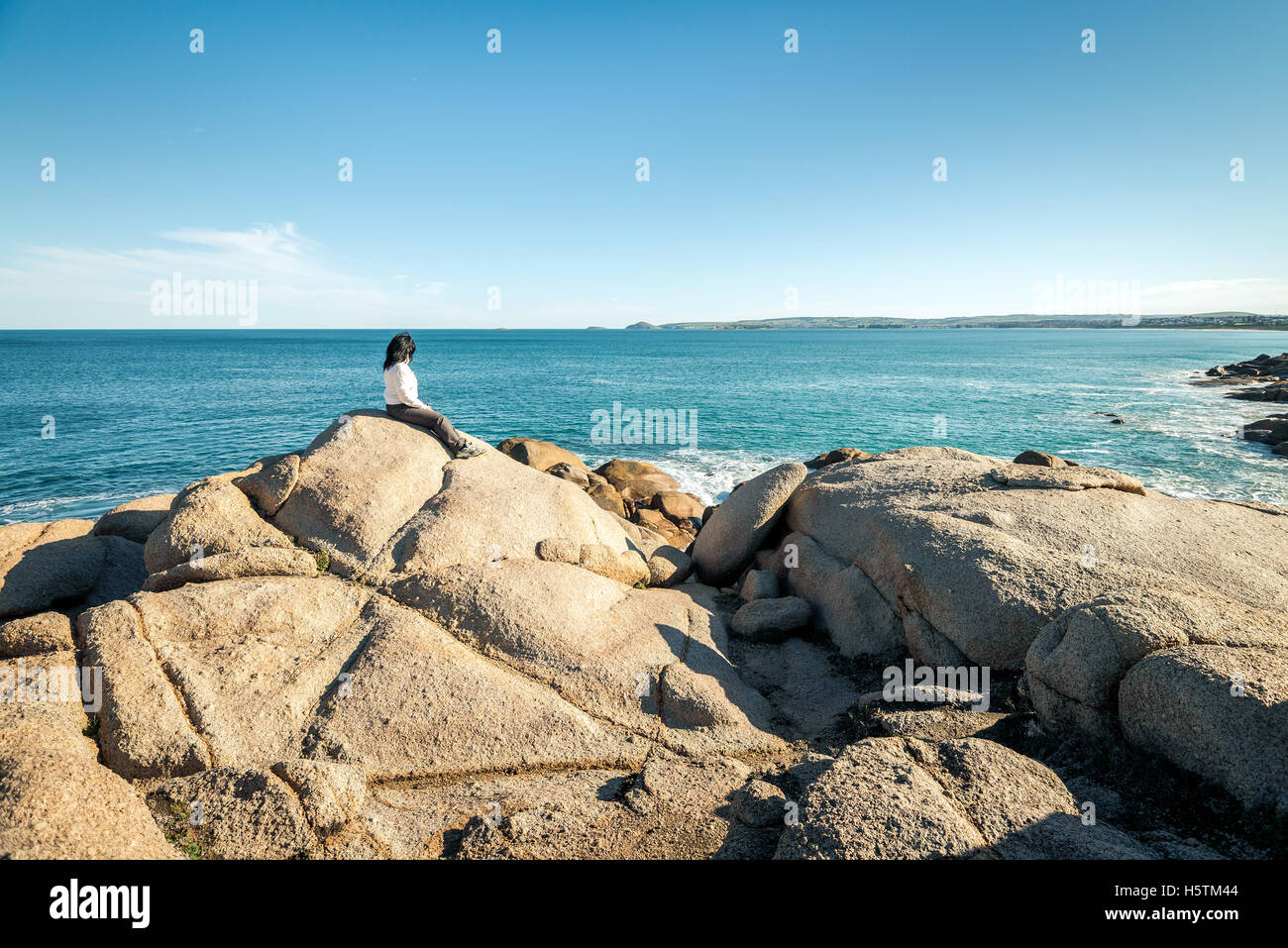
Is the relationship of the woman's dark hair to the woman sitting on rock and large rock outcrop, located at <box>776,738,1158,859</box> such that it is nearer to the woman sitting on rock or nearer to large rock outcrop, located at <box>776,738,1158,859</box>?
the woman sitting on rock

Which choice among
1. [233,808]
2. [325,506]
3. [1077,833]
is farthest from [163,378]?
[1077,833]

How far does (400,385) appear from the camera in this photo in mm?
11117

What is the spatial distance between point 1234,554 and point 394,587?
11.9 m

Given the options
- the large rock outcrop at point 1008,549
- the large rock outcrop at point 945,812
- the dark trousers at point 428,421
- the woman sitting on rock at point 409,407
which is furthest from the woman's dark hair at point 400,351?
the large rock outcrop at point 945,812

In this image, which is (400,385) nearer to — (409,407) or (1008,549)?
(409,407)

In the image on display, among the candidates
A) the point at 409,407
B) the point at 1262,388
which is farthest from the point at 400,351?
the point at 1262,388

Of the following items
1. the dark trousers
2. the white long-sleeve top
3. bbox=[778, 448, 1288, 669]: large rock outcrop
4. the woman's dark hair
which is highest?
the woman's dark hair

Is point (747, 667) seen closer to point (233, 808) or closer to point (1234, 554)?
point (233, 808)

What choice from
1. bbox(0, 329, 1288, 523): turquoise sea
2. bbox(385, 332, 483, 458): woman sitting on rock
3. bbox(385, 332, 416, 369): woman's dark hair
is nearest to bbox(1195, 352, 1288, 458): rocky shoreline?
bbox(0, 329, 1288, 523): turquoise sea

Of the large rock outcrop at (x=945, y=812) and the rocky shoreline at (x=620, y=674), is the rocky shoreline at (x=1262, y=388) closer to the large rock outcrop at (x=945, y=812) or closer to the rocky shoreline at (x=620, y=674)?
the rocky shoreline at (x=620, y=674)

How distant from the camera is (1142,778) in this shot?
554 cm

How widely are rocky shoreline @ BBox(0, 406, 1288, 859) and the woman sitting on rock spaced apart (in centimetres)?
35

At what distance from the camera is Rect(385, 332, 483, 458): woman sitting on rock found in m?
11.1

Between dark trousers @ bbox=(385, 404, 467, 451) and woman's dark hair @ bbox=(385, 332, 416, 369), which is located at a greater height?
woman's dark hair @ bbox=(385, 332, 416, 369)
